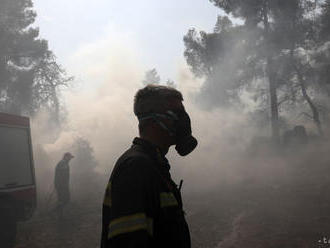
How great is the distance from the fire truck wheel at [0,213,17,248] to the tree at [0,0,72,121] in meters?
23.1

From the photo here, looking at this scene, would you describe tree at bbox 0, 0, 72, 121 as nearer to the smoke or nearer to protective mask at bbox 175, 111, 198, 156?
the smoke

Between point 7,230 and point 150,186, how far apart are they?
7.25 m

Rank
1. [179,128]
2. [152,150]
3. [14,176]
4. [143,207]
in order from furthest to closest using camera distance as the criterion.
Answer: [14,176], [179,128], [152,150], [143,207]

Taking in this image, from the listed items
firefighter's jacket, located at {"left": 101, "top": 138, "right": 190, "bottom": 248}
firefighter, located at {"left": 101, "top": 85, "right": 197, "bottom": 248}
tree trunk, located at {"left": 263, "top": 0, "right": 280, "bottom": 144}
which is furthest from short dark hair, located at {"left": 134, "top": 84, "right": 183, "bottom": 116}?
tree trunk, located at {"left": 263, "top": 0, "right": 280, "bottom": 144}

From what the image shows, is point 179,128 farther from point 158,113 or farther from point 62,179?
point 62,179

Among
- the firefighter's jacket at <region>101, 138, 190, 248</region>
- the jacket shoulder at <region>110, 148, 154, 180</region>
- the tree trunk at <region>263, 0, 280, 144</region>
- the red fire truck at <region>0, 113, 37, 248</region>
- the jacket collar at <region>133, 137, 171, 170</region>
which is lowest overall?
the firefighter's jacket at <region>101, 138, 190, 248</region>

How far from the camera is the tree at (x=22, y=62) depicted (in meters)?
30.2

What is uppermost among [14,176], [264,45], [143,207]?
[264,45]

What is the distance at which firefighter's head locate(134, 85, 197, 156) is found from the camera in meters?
2.10

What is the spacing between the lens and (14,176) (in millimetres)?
8984

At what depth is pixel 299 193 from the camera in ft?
48.7

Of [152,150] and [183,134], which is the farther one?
[183,134]

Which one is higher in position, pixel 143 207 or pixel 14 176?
pixel 14 176

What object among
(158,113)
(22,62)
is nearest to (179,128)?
(158,113)
